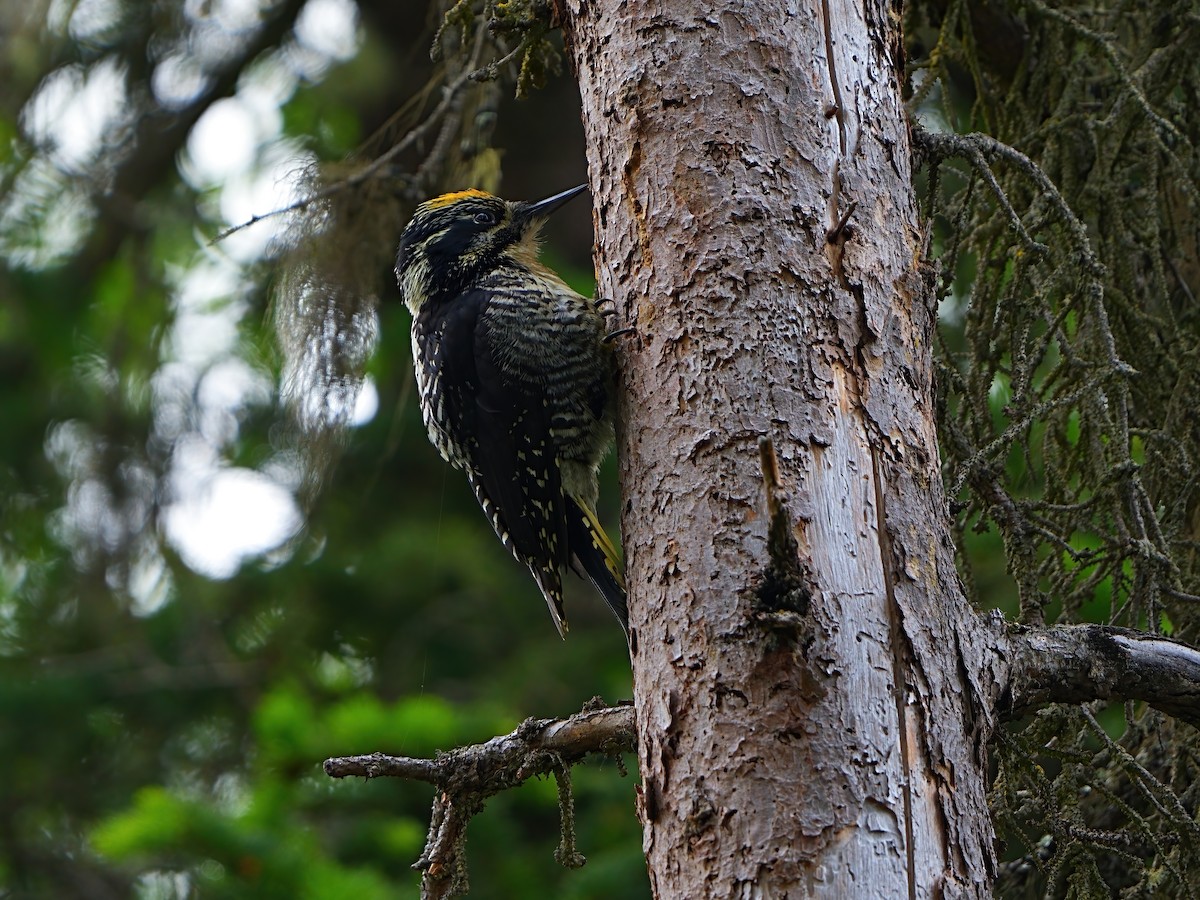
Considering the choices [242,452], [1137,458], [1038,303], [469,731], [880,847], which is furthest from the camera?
[242,452]

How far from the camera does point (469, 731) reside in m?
4.38

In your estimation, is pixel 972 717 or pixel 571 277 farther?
pixel 571 277

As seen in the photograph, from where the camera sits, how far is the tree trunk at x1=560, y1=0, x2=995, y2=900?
5.89ft

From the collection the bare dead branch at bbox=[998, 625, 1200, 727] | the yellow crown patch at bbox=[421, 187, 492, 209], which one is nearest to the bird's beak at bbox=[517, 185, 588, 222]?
the yellow crown patch at bbox=[421, 187, 492, 209]

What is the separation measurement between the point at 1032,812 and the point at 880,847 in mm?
763

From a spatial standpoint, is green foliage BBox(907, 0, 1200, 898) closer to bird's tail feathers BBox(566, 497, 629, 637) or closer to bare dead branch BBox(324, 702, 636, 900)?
bare dead branch BBox(324, 702, 636, 900)

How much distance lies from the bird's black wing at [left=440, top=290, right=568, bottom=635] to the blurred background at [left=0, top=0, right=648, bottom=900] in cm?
202

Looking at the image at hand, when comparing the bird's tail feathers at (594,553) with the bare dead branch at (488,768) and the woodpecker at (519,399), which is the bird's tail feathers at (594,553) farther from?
the bare dead branch at (488,768)

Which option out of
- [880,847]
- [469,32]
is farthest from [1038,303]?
[469,32]

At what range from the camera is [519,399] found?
3.32 metres

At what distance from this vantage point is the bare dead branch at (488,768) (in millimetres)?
2201

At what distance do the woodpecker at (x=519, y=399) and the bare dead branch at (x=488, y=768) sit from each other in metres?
0.89

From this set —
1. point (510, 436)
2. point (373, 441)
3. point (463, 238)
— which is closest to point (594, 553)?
point (510, 436)

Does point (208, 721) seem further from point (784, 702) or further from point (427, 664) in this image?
point (784, 702)
